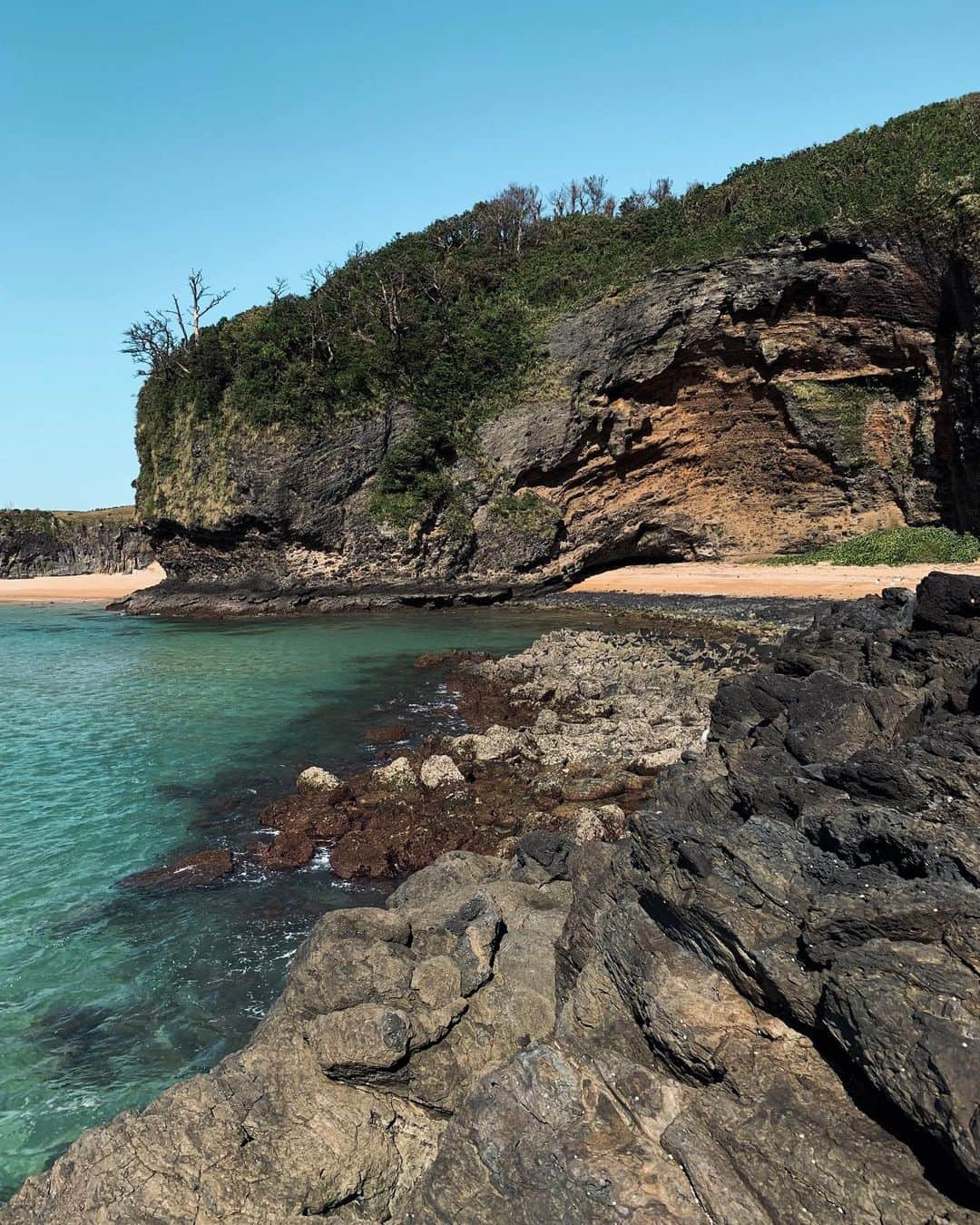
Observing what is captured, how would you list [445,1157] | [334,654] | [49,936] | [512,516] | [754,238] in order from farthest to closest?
[512,516] → [754,238] → [334,654] → [49,936] → [445,1157]

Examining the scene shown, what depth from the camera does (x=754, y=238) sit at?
3484 centimetres

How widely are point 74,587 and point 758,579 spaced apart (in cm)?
5208

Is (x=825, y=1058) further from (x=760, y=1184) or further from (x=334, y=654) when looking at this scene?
(x=334, y=654)

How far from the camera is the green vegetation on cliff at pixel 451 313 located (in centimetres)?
3644

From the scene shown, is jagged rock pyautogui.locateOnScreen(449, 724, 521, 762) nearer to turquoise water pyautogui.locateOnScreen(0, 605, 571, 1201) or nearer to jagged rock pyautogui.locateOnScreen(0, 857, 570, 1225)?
turquoise water pyautogui.locateOnScreen(0, 605, 571, 1201)

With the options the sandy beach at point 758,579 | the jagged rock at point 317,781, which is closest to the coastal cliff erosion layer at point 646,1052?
the jagged rock at point 317,781

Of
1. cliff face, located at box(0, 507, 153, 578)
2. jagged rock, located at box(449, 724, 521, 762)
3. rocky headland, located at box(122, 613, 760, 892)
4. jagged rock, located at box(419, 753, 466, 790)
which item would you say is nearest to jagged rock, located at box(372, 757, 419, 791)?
rocky headland, located at box(122, 613, 760, 892)

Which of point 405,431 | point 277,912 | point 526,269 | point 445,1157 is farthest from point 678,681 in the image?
point 526,269

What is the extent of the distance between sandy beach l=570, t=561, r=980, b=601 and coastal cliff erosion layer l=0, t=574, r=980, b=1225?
21.6m

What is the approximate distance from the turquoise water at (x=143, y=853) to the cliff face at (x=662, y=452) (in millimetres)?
12855

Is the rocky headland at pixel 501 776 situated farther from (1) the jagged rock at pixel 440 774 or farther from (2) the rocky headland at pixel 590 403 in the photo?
(2) the rocky headland at pixel 590 403

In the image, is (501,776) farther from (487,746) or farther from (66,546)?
(66,546)

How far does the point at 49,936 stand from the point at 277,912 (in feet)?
8.41

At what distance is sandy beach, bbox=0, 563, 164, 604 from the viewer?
5288 cm
